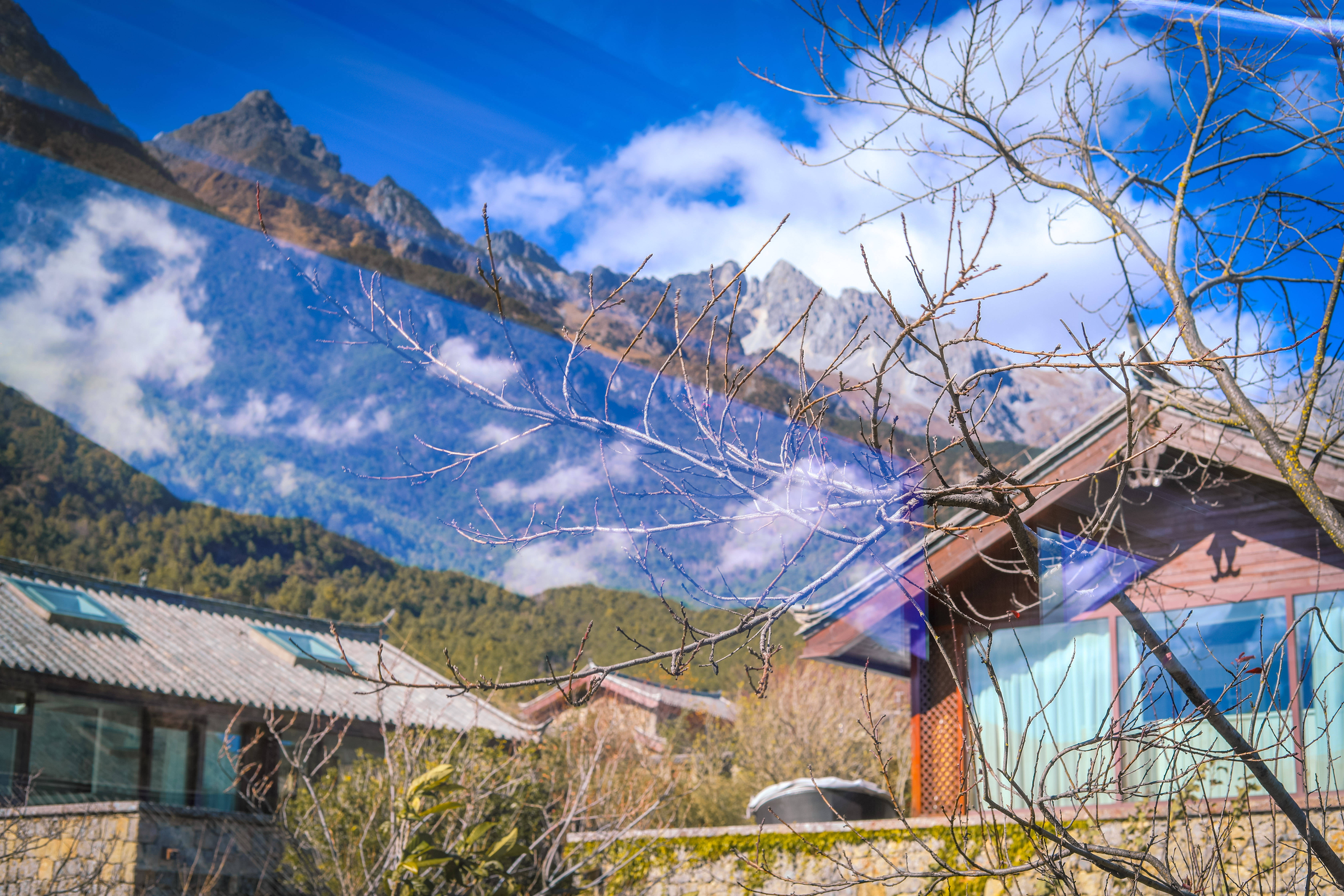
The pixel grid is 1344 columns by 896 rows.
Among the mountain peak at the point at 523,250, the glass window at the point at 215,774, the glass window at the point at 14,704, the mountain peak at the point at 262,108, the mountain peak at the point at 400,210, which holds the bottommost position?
the glass window at the point at 215,774

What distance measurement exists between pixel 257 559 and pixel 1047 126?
111 feet

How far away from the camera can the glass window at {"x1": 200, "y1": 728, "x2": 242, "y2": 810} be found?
12922 mm

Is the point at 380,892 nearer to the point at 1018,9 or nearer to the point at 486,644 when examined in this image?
the point at 1018,9

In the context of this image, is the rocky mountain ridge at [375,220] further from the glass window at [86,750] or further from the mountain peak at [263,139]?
the glass window at [86,750]

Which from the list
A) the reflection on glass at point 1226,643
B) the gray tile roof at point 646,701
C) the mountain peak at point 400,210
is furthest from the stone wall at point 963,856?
the mountain peak at point 400,210

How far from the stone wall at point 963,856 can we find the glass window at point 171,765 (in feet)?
25.2

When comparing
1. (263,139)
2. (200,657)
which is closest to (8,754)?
(200,657)

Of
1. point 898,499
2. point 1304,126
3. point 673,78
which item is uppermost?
point 673,78

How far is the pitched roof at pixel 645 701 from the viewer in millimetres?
20594

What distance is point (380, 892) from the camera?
6.50 meters

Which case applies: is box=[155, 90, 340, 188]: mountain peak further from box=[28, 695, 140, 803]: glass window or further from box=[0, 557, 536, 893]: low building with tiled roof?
box=[28, 695, 140, 803]: glass window

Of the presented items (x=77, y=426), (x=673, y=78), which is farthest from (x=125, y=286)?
(x=673, y=78)

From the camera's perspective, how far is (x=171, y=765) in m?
13.0

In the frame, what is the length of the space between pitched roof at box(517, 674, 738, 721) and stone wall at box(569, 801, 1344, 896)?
11.5 metres
